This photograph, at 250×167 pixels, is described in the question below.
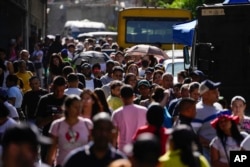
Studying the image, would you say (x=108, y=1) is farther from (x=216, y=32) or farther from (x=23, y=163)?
(x=23, y=163)

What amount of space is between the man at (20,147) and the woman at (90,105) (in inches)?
221

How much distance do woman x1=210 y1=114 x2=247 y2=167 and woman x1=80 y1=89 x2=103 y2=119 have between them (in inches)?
68.4

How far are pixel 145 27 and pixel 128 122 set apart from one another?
23.5m

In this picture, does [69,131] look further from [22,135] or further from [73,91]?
[22,135]

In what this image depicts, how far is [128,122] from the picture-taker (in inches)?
469

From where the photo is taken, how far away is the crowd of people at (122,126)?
682 centimetres

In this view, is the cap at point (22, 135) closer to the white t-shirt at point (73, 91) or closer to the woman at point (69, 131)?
the woman at point (69, 131)

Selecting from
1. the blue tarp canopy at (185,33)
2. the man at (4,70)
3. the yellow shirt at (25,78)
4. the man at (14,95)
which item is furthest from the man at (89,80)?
the blue tarp canopy at (185,33)

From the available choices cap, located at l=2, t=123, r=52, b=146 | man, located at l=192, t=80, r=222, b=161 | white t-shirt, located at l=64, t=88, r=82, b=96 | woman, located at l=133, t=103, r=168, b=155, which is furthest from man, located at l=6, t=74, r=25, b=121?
cap, located at l=2, t=123, r=52, b=146

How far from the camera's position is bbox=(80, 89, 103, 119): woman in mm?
12156

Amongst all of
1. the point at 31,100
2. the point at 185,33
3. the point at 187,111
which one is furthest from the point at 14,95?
the point at 185,33

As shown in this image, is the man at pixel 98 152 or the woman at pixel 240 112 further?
the woman at pixel 240 112

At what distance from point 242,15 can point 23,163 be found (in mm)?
13313

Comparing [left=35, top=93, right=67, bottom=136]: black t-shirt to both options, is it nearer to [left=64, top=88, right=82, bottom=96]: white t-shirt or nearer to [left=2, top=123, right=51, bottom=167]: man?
[left=64, top=88, right=82, bottom=96]: white t-shirt
